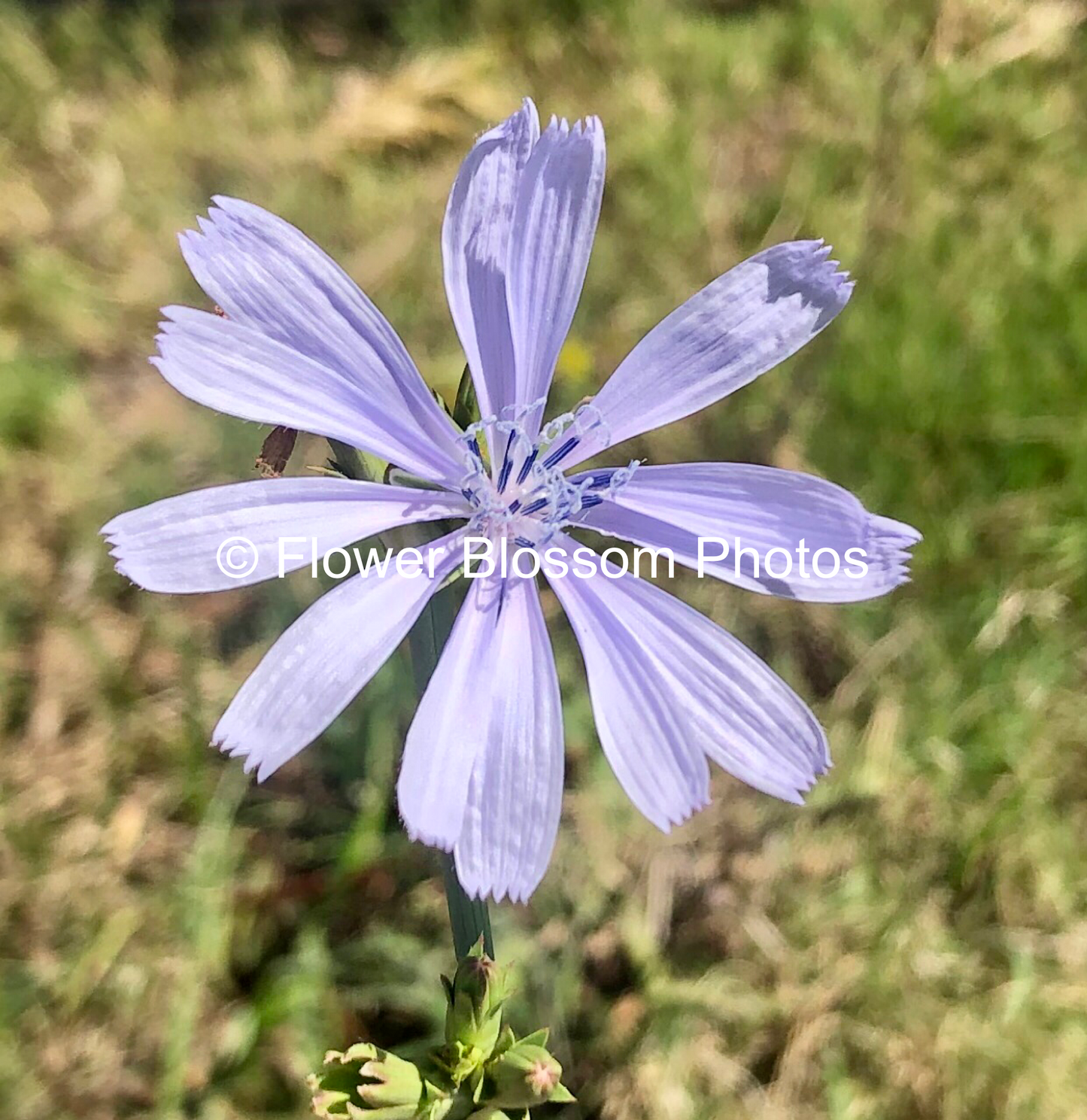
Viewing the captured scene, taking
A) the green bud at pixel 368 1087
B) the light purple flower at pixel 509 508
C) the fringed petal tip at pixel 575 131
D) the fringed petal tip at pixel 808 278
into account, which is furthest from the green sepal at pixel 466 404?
the green bud at pixel 368 1087

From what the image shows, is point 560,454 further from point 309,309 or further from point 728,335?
point 309,309

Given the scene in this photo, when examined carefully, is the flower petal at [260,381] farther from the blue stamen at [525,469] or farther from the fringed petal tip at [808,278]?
the fringed petal tip at [808,278]

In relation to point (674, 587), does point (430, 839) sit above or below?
below

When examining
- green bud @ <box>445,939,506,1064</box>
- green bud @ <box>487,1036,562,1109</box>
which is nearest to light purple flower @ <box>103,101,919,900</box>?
green bud @ <box>445,939,506,1064</box>

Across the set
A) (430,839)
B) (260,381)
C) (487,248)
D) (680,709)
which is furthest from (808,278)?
(430,839)

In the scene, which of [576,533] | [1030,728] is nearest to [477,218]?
[576,533]

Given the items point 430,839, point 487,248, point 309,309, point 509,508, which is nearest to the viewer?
point 430,839
